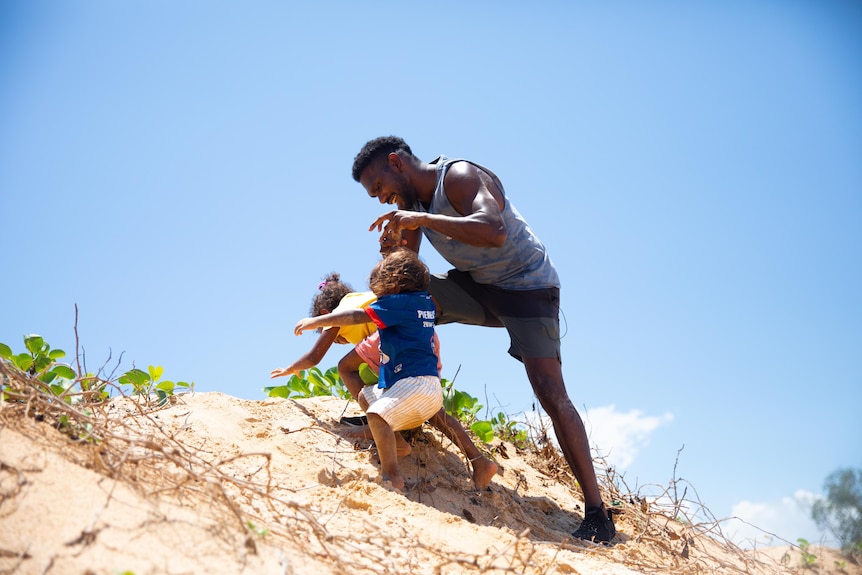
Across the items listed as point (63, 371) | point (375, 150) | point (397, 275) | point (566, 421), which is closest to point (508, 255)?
point (397, 275)

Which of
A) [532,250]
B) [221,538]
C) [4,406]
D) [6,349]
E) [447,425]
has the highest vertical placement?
[532,250]

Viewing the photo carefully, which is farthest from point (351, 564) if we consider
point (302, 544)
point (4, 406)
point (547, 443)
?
point (547, 443)

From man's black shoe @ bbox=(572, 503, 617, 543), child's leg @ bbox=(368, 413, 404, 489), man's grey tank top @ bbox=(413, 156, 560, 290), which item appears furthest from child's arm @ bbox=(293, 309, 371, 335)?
man's black shoe @ bbox=(572, 503, 617, 543)

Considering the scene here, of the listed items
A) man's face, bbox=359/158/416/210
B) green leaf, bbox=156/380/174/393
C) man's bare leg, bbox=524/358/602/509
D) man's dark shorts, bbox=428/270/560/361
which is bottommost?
green leaf, bbox=156/380/174/393

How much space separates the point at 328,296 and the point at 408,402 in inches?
49.4

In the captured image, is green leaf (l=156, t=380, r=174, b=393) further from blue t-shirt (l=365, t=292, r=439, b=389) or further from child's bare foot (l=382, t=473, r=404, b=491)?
child's bare foot (l=382, t=473, r=404, b=491)

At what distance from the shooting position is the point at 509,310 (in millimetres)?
3619

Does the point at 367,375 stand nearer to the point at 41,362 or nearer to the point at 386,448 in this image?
the point at 386,448

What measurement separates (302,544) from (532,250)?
204 centimetres

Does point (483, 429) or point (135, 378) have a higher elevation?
point (483, 429)

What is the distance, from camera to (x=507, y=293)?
363 cm

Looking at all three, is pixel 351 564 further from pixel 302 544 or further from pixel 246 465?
pixel 246 465

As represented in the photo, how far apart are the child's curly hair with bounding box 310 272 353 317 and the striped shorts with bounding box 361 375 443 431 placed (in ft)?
3.35

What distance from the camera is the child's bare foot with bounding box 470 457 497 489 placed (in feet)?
11.6
